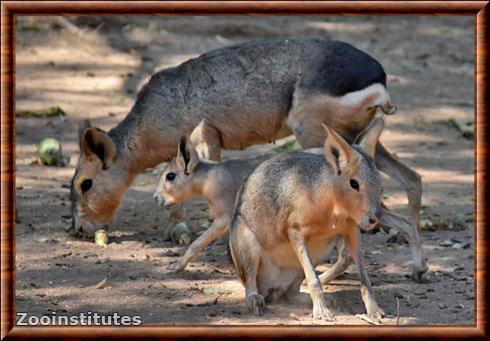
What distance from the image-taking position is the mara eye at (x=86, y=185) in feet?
30.7

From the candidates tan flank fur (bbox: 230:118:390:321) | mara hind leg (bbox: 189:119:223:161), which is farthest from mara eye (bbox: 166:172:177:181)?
tan flank fur (bbox: 230:118:390:321)

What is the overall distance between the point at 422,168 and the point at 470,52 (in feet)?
16.6

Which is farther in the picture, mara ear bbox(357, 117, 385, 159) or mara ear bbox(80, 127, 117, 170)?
mara ear bbox(80, 127, 117, 170)

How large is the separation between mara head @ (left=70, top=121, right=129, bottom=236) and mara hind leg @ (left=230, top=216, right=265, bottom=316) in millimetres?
2367

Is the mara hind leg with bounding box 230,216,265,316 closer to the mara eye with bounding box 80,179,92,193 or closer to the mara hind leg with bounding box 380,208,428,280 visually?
the mara hind leg with bounding box 380,208,428,280

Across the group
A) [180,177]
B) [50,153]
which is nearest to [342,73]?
[180,177]

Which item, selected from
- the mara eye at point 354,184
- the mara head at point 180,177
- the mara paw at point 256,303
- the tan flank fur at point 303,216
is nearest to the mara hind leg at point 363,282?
the tan flank fur at point 303,216

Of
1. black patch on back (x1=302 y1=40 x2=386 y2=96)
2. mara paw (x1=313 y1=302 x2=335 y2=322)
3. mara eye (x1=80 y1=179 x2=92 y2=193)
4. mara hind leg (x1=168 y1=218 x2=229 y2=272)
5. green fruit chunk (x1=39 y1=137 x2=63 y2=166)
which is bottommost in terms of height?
green fruit chunk (x1=39 y1=137 x2=63 y2=166)

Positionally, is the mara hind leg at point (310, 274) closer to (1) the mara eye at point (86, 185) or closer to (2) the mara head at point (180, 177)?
(2) the mara head at point (180, 177)

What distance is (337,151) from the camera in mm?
6691

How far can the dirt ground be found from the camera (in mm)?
7336

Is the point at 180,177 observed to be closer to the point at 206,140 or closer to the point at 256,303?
the point at 206,140

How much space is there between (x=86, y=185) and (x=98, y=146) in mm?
377

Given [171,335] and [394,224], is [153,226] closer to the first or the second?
[394,224]
